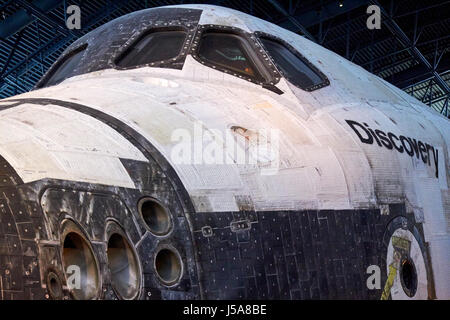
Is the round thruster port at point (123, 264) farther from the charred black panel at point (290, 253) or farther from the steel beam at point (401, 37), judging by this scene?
the steel beam at point (401, 37)

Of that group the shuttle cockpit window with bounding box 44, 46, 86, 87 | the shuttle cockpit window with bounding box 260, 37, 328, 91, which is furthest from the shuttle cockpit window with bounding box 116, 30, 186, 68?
the shuttle cockpit window with bounding box 260, 37, 328, 91

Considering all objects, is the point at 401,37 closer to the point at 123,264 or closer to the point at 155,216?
the point at 155,216

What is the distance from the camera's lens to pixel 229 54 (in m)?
4.32

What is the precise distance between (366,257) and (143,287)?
4.93 feet

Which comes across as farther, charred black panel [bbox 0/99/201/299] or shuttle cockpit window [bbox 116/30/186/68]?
shuttle cockpit window [bbox 116/30/186/68]

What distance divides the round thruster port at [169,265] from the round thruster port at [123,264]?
0.11 meters

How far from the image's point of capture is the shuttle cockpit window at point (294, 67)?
166 inches

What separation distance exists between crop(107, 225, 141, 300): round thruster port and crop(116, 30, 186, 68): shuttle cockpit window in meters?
2.12

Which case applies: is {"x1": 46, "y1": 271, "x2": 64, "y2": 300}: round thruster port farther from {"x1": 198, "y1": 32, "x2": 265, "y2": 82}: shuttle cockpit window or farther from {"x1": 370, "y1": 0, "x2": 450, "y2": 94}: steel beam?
{"x1": 370, "y1": 0, "x2": 450, "y2": 94}: steel beam

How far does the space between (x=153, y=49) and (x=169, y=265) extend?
7.53 ft

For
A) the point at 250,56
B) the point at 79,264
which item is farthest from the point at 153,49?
the point at 79,264

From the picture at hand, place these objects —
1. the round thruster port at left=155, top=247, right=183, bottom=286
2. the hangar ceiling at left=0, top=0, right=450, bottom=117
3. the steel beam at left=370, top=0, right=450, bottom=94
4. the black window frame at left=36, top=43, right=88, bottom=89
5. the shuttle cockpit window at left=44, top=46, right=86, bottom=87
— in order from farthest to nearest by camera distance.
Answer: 1. the steel beam at left=370, top=0, right=450, bottom=94
2. the hangar ceiling at left=0, top=0, right=450, bottom=117
3. the black window frame at left=36, top=43, right=88, bottom=89
4. the shuttle cockpit window at left=44, top=46, right=86, bottom=87
5. the round thruster port at left=155, top=247, right=183, bottom=286

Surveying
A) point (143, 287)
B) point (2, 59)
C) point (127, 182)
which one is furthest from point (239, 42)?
point (2, 59)

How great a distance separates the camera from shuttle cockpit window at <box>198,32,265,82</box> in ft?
13.5
